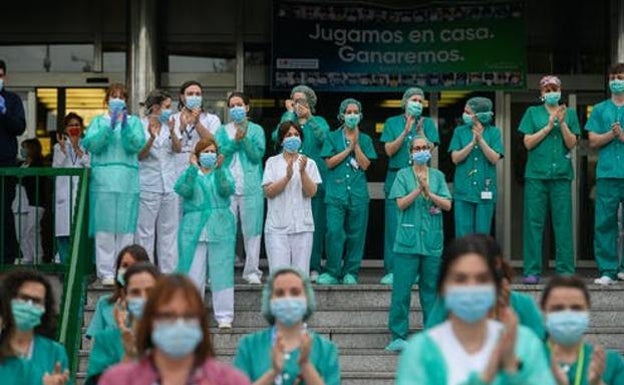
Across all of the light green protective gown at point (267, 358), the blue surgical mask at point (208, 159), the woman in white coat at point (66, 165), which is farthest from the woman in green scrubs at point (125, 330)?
the woman in white coat at point (66, 165)

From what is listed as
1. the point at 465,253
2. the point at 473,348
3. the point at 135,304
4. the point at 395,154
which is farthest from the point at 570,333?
the point at 395,154

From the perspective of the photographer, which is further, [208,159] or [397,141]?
[397,141]

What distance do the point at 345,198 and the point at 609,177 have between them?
87.9 inches

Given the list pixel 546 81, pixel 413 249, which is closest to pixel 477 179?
pixel 546 81

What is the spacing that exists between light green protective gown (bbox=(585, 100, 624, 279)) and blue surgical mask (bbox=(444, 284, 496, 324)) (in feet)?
22.8

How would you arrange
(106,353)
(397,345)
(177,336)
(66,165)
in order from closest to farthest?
(177,336)
(106,353)
(397,345)
(66,165)

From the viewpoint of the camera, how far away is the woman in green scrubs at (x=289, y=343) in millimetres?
6082

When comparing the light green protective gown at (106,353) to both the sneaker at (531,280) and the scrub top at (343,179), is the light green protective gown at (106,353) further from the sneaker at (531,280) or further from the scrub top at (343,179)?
the sneaker at (531,280)

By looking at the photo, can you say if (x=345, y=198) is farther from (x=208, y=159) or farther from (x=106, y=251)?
(x=106, y=251)

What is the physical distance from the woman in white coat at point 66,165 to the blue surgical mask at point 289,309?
21.3 ft

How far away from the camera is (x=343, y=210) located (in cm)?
1192

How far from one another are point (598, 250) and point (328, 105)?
419 cm

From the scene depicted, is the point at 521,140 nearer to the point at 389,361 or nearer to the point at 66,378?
the point at 389,361

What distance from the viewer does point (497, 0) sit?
14688mm
